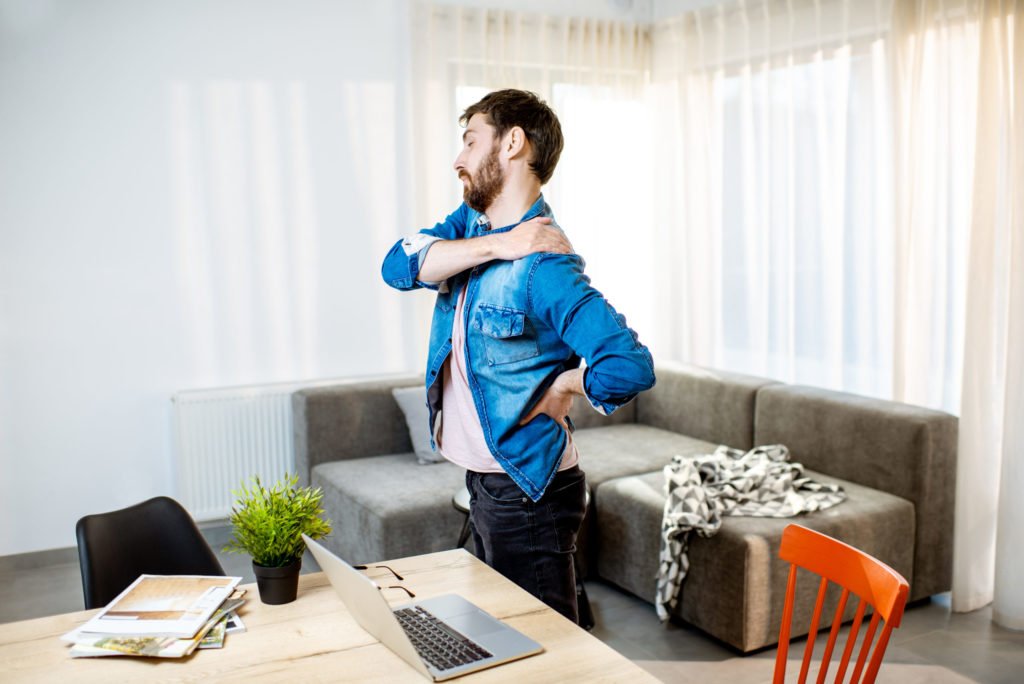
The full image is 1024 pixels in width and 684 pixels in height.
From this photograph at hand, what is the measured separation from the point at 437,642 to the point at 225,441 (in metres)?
3.03

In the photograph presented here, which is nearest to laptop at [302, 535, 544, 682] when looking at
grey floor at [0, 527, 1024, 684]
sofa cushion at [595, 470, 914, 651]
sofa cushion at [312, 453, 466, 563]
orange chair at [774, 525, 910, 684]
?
orange chair at [774, 525, 910, 684]

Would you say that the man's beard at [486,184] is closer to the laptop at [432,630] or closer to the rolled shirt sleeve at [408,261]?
the rolled shirt sleeve at [408,261]

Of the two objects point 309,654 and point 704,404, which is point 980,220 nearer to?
point 704,404

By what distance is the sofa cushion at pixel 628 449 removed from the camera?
3969mm

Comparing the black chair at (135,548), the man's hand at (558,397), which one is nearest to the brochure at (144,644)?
the black chair at (135,548)

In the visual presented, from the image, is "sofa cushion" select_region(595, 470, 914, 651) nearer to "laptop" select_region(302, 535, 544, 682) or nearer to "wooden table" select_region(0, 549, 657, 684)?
"wooden table" select_region(0, 549, 657, 684)

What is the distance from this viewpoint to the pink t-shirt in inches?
75.8

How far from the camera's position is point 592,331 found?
1.73 m

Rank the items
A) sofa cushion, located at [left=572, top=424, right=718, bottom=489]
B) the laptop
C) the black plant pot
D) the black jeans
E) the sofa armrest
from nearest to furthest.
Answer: the laptop, the black plant pot, the black jeans, sofa cushion, located at [left=572, top=424, right=718, bottom=489], the sofa armrest

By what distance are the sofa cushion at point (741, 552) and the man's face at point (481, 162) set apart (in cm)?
169

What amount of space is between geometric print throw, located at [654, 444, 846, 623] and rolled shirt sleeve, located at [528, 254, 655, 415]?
1.54m

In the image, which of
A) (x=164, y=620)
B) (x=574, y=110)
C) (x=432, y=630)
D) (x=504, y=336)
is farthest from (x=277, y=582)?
(x=574, y=110)

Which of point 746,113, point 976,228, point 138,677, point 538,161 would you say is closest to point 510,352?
point 538,161

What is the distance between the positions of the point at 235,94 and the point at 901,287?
3.04m
